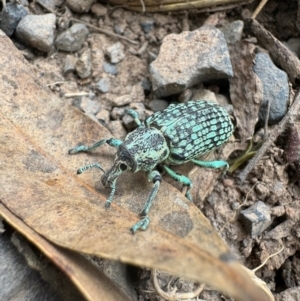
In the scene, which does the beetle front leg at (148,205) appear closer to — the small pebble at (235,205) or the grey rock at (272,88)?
the small pebble at (235,205)

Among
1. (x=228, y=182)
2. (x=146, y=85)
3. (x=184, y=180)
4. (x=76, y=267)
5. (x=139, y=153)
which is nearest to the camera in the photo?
(x=76, y=267)

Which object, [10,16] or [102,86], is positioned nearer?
[10,16]

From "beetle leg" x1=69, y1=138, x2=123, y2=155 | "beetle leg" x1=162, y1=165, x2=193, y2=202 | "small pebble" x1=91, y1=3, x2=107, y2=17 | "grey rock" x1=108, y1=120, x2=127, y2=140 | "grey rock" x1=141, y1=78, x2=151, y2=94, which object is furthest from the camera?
"small pebble" x1=91, y1=3, x2=107, y2=17

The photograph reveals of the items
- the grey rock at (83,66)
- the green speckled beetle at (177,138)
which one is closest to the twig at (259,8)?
the green speckled beetle at (177,138)

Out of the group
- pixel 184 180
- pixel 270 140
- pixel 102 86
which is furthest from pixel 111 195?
pixel 270 140

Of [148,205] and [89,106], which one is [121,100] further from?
[148,205]

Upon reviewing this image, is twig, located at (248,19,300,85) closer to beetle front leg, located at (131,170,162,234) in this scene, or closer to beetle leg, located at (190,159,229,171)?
beetle leg, located at (190,159,229,171)

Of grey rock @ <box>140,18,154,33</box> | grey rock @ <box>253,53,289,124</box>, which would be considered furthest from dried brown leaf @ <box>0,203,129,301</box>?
grey rock @ <box>140,18,154,33</box>

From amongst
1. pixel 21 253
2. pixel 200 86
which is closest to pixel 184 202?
pixel 21 253
